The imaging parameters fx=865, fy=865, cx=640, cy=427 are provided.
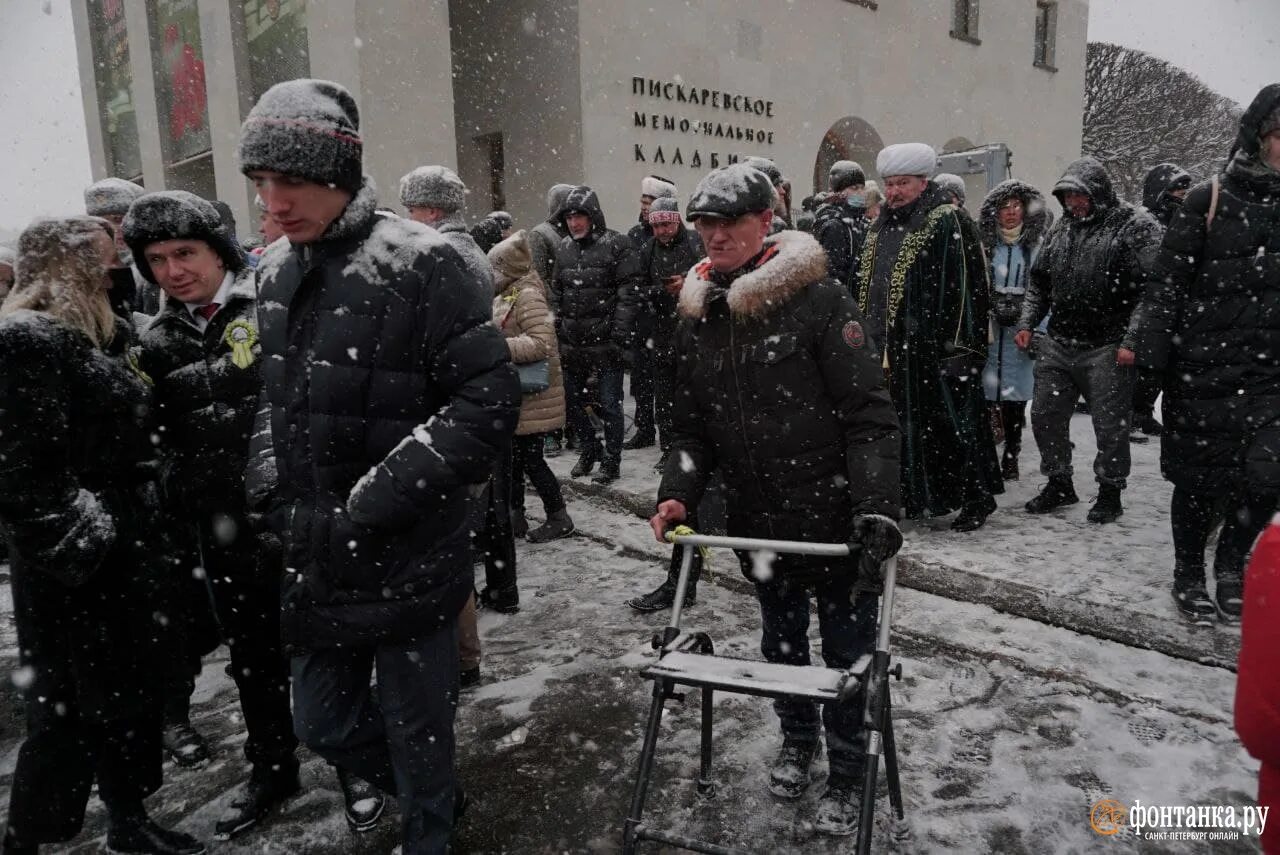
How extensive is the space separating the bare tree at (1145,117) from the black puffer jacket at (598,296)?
31.1m

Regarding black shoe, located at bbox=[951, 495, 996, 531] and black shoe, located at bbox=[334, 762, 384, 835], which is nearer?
black shoe, located at bbox=[334, 762, 384, 835]

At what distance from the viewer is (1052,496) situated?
18.5ft

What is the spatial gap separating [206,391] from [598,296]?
15.6 ft

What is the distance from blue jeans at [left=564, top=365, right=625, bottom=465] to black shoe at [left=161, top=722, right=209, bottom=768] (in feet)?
12.8

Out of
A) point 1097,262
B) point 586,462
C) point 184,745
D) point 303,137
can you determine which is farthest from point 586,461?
point 303,137

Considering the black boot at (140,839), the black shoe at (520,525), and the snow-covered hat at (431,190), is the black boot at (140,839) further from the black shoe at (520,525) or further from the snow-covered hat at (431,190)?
the black shoe at (520,525)

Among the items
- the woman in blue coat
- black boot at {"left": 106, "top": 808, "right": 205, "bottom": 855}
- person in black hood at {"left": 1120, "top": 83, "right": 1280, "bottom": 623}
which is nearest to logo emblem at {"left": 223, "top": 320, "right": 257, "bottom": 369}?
black boot at {"left": 106, "top": 808, "right": 205, "bottom": 855}

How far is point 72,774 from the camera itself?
2.56 metres

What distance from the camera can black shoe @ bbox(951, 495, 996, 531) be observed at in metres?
5.31

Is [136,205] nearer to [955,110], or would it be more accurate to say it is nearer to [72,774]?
[72,774]

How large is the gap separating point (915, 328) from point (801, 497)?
2868 mm

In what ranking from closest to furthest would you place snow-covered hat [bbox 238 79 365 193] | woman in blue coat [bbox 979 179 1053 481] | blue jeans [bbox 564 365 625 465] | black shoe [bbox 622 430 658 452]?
snow-covered hat [bbox 238 79 365 193] < woman in blue coat [bbox 979 179 1053 481] < blue jeans [bbox 564 365 625 465] < black shoe [bbox 622 430 658 452]

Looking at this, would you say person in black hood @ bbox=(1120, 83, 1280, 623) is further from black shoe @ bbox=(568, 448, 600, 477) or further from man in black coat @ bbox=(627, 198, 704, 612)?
black shoe @ bbox=(568, 448, 600, 477)

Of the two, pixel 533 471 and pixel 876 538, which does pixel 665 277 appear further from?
pixel 876 538
